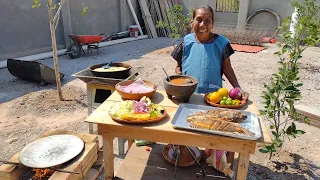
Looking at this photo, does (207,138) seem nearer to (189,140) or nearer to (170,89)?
(189,140)

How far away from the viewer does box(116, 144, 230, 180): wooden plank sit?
2498 millimetres

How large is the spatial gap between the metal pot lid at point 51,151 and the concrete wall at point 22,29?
633 centimetres

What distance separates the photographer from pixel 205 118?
1.80 meters

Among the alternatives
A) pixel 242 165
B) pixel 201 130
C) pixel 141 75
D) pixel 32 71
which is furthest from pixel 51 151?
pixel 141 75

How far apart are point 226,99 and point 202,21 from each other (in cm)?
77

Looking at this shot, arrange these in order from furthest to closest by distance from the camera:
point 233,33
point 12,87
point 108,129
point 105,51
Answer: point 233,33, point 105,51, point 12,87, point 108,129

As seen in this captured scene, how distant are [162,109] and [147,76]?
16.0ft

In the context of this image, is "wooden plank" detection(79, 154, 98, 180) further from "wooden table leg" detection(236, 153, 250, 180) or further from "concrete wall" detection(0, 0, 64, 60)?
"concrete wall" detection(0, 0, 64, 60)

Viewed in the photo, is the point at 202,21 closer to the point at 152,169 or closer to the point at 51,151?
the point at 152,169

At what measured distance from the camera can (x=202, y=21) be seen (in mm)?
2361

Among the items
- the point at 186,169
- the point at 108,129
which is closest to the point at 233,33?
the point at 186,169

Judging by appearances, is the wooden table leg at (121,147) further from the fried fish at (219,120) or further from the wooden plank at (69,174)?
the fried fish at (219,120)

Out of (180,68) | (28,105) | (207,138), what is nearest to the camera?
(207,138)

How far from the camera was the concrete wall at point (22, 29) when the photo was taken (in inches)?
294
